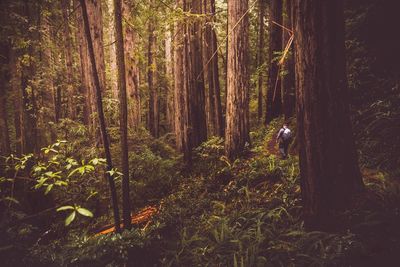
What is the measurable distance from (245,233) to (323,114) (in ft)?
8.27

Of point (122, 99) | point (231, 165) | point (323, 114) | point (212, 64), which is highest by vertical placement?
point (212, 64)

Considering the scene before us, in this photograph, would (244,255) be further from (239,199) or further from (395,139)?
(395,139)

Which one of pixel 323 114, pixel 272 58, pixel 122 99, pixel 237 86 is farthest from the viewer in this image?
pixel 272 58

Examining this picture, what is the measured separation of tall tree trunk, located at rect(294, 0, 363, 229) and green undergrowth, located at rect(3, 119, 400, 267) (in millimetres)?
411

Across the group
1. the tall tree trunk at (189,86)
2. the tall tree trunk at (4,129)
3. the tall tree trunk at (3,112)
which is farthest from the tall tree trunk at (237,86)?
the tall tree trunk at (4,129)

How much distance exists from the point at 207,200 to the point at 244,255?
3179 millimetres

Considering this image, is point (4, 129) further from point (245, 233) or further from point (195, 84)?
point (245, 233)

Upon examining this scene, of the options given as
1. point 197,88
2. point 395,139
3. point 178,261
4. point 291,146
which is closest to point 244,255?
point 178,261

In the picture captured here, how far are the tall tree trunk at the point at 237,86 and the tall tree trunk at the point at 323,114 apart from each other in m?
4.53

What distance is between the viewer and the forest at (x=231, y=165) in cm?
412

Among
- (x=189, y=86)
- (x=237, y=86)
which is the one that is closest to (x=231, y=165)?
(x=237, y=86)

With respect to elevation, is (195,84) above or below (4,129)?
above

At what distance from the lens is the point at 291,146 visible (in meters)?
9.04

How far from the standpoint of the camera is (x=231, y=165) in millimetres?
8836
